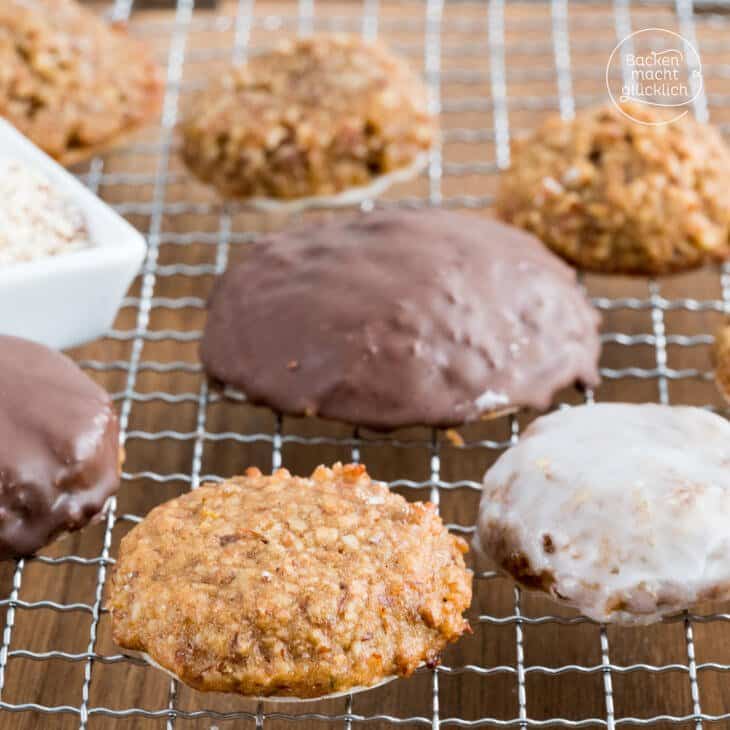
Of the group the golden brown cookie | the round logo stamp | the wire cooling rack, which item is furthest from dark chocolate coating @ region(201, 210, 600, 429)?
the round logo stamp

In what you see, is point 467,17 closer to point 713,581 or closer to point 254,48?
point 254,48

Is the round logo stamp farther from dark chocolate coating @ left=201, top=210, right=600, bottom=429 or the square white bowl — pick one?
the square white bowl

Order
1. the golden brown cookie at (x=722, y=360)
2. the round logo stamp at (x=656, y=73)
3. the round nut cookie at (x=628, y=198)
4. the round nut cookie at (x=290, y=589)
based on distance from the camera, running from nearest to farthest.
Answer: the round nut cookie at (x=290, y=589), the golden brown cookie at (x=722, y=360), the round nut cookie at (x=628, y=198), the round logo stamp at (x=656, y=73)

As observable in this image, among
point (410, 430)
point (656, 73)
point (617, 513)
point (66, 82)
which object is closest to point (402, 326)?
point (410, 430)

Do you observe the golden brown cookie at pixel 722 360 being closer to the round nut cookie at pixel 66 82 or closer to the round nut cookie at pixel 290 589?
the round nut cookie at pixel 290 589

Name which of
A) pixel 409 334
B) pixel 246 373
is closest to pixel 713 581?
pixel 409 334

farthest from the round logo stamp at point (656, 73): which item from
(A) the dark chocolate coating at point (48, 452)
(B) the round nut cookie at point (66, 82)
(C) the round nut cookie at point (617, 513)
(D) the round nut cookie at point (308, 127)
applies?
(A) the dark chocolate coating at point (48, 452)

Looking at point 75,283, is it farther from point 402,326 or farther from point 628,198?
point 628,198
